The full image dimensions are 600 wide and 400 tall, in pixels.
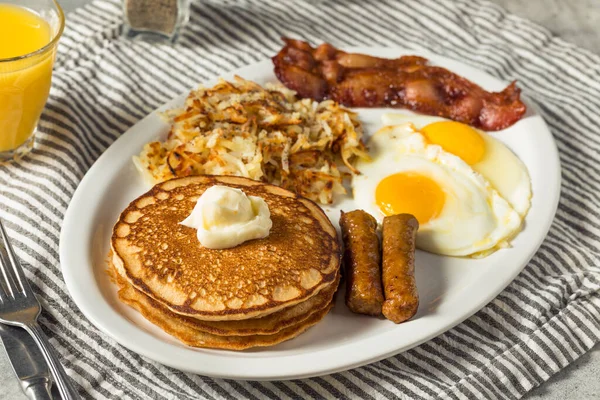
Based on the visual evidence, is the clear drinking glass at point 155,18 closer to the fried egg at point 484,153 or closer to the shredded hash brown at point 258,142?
the shredded hash brown at point 258,142

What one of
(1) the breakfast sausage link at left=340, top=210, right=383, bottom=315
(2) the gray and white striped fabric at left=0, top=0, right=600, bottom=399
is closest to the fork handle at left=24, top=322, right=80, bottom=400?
(2) the gray and white striped fabric at left=0, top=0, right=600, bottom=399

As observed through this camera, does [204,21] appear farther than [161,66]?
Yes

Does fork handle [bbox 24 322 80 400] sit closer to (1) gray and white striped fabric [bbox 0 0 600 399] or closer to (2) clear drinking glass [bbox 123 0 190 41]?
(1) gray and white striped fabric [bbox 0 0 600 399]

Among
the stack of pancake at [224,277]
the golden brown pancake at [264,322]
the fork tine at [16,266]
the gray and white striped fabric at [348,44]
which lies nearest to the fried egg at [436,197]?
the gray and white striped fabric at [348,44]

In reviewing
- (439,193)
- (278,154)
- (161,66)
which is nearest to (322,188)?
(278,154)

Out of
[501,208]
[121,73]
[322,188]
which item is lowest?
[121,73]

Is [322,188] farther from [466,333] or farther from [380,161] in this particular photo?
[466,333]
